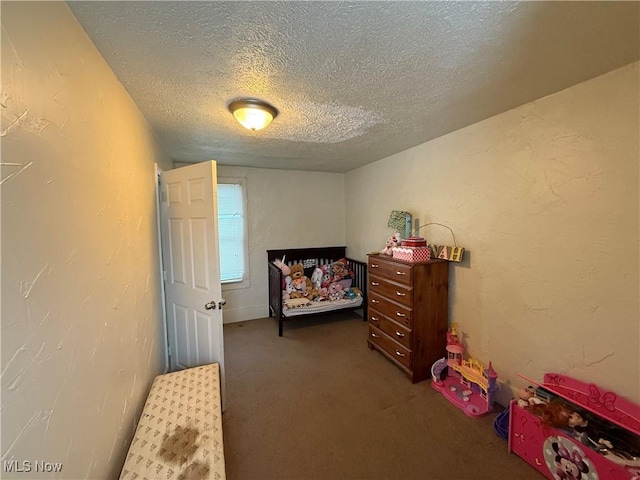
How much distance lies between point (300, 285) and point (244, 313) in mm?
1030

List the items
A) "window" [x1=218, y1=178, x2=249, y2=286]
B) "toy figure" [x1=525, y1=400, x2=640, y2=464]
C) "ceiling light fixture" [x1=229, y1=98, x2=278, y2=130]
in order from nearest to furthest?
"toy figure" [x1=525, y1=400, x2=640, y2=464] < "ceiling light fixture" [x1=229, y1=98, x2=278, y2=130] < "window" [x1=218, y1=178, x2=249, y2=286]

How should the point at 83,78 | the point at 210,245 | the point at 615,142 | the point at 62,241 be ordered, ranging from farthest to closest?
the point at 210,245 < the point at 615,142 < the point at 83,78 < the point at 62,241

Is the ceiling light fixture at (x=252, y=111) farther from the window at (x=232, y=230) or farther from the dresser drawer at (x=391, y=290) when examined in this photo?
the window at (x=232, y=230)

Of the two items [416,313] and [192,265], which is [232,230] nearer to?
[192,265]

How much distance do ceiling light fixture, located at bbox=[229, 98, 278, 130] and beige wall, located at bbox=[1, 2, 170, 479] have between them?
2.14 ft

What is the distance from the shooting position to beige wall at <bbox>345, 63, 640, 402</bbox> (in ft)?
4.86

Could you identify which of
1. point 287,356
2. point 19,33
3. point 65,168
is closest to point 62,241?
point 65,168

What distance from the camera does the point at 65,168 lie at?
0.96 metres

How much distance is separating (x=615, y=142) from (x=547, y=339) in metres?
1.30

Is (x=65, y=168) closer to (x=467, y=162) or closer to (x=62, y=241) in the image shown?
(x=62, y=241)

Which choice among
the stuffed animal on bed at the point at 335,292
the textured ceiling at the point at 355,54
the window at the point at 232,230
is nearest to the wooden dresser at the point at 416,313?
the stuffed animal on bed at the point at 335,292

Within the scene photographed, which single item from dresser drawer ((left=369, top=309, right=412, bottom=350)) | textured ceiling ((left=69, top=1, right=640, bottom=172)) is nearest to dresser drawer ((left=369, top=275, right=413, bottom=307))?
dresser drawer ((left=369, top=309, right=412, bottom=350))

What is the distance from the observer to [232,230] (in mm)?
4020

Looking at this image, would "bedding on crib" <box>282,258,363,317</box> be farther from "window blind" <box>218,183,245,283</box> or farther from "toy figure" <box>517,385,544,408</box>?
"toy figure" <box>517,385,544,408</box>
